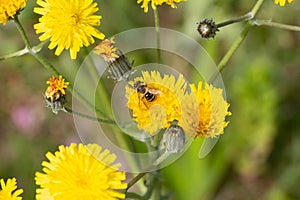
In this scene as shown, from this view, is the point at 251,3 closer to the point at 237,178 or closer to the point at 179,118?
the point at 237,178

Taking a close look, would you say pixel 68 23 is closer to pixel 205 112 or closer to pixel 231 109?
pixel 205 112

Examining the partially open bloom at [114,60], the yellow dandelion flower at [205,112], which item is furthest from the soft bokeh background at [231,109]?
the partially open bloom at [114,60]

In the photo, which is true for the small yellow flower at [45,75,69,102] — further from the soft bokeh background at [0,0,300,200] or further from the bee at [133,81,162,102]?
the soft bokeh background at [0,0,300,200]

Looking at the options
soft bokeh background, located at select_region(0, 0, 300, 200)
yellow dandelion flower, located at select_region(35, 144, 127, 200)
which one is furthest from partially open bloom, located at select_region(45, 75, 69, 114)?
soft bokeh background, located at select_region(0, 0, 300, 200)

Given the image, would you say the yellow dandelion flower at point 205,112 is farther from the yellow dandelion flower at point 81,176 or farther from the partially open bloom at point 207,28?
the yellow dandelion flower at point 81,176

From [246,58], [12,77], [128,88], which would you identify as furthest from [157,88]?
[12,77]

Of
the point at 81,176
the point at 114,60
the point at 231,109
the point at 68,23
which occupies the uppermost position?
the point at 231,109

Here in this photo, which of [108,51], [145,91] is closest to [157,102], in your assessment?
[145,91]

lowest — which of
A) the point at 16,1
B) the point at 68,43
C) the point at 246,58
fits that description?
the point at 68,43
